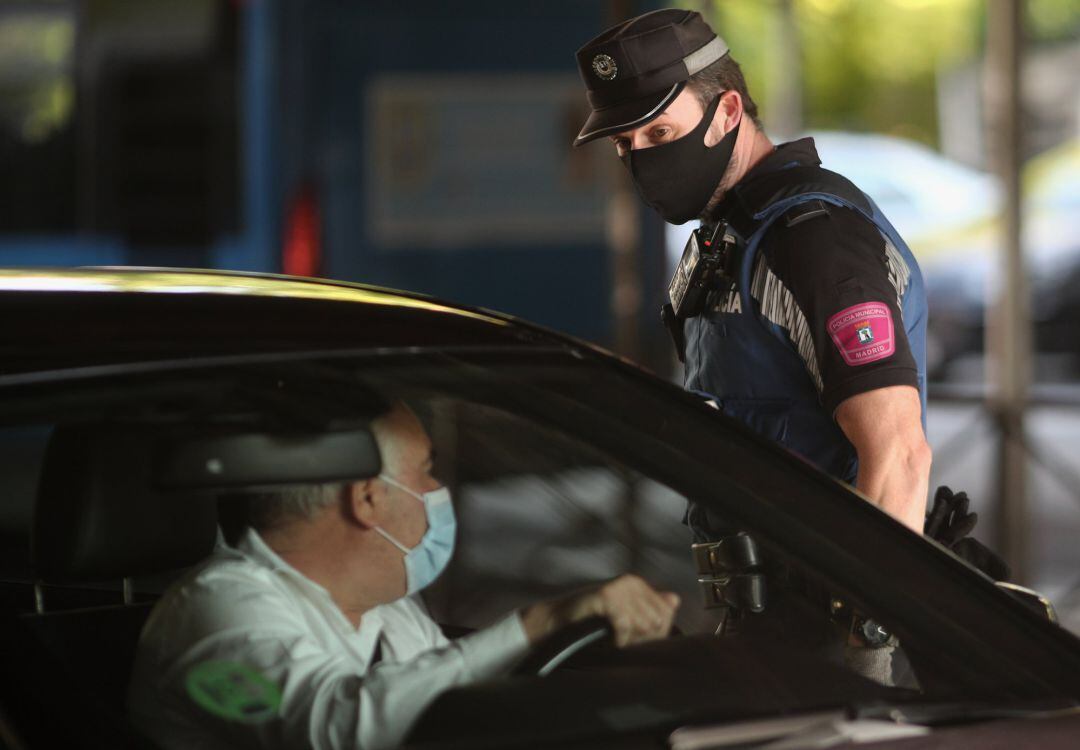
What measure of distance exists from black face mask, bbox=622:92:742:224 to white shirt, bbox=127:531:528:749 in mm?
1025

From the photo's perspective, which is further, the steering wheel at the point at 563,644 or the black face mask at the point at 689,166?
the black face mask at the point at 689,166

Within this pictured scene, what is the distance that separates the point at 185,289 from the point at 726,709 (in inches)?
32.8

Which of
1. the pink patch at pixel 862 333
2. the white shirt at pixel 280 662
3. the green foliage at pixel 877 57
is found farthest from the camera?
the green foliage at pixel 877 57

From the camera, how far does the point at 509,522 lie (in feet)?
6.84

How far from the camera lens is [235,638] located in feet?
6.05

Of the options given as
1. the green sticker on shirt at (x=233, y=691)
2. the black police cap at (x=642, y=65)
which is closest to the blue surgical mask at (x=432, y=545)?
the green sticker on shirt at (x=233, y=691)

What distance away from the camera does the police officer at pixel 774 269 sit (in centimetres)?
249

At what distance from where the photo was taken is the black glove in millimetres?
2697

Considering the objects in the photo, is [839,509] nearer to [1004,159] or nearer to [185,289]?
[185,289]

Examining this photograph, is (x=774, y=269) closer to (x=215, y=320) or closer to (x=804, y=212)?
(x=804, y=212)

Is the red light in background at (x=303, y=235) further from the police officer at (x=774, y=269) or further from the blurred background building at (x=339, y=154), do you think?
the police officer at (x=774, y=269)

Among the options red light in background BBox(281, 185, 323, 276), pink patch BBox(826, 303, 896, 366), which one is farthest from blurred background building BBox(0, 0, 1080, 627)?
pink patch BBox(826, 303, 896, 366)

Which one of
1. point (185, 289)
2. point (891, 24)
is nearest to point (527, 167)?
point (185, 289)

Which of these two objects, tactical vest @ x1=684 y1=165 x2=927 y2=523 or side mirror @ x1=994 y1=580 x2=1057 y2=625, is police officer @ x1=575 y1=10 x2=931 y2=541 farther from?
side mirror @ x1=994 y1=580 x2=1057 y2=625
